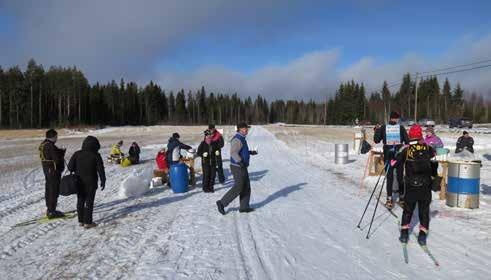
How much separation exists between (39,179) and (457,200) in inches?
539

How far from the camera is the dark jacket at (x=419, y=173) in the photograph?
19.2ft

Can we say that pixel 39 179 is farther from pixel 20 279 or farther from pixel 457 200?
pixel 457 200

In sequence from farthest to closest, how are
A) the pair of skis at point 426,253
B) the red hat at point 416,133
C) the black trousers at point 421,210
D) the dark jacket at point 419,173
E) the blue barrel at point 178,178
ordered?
1. the blue barrel at point 178,178
2. the red hat at point 416,133
3. the black trousers at point 421,210
4. the dark jacket at point 419,173
5. the pair of skis at point 426,253

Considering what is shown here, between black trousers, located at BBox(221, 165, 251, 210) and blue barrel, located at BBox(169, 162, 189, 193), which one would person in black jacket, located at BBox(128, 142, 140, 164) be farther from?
black trousers, located at BBox(221, 165, 251, 210)

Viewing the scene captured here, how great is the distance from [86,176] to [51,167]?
3.96 feet

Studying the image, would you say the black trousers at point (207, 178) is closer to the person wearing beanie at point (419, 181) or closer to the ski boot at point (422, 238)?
the person wearing beanie at point (419, 181)

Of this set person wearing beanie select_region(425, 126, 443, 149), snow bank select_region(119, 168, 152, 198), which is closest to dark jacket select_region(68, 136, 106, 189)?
snow bank select_region(119, 168, 152, 198)

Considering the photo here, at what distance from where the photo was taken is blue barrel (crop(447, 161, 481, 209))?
27.6 ft

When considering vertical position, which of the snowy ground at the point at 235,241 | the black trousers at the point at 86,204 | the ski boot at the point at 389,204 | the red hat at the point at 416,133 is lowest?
the snowy ground at the point at 235,241

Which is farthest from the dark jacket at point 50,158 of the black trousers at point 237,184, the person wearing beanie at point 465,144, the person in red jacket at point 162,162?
the person wearing beanie at point 465,144

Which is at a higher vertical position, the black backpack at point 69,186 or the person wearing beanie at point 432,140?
the person wearing beanie at point 432,140

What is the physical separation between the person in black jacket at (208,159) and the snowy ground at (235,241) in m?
0.61

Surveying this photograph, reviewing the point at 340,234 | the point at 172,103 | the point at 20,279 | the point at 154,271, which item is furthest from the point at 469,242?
the point at 172,103

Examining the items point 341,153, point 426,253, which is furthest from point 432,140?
point 426,253
